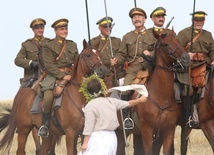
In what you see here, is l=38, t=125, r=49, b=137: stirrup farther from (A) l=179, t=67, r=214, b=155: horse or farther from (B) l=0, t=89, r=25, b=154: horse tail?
(A) l=179, t=67, r=214, b=155: horse

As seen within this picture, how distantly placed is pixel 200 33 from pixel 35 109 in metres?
3.93

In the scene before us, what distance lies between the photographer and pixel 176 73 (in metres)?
16.4

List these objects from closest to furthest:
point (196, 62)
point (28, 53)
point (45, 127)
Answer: point (196, 62)
point (45, 127)
point (28, 53)

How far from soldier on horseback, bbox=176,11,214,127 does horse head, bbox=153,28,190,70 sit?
1155 mm

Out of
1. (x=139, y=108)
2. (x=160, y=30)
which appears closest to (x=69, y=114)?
(x=139, y=108)

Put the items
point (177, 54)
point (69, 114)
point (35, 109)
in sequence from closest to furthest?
point (177, 54), point (69, 114), point (35, 109)

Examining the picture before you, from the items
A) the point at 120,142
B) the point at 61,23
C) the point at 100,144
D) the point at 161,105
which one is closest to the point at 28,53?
the point at 61,23

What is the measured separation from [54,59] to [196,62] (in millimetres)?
2994

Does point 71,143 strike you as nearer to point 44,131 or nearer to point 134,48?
point 44,131

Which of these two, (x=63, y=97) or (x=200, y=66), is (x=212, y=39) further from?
(x=63, y=97)

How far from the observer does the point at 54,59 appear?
16875mm

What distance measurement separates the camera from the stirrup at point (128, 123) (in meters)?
16.0

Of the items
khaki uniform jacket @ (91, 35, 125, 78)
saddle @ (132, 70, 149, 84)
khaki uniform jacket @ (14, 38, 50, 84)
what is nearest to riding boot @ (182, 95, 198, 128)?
saddle @ (132, 70, 149, 84)

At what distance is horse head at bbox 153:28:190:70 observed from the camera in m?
14.8
